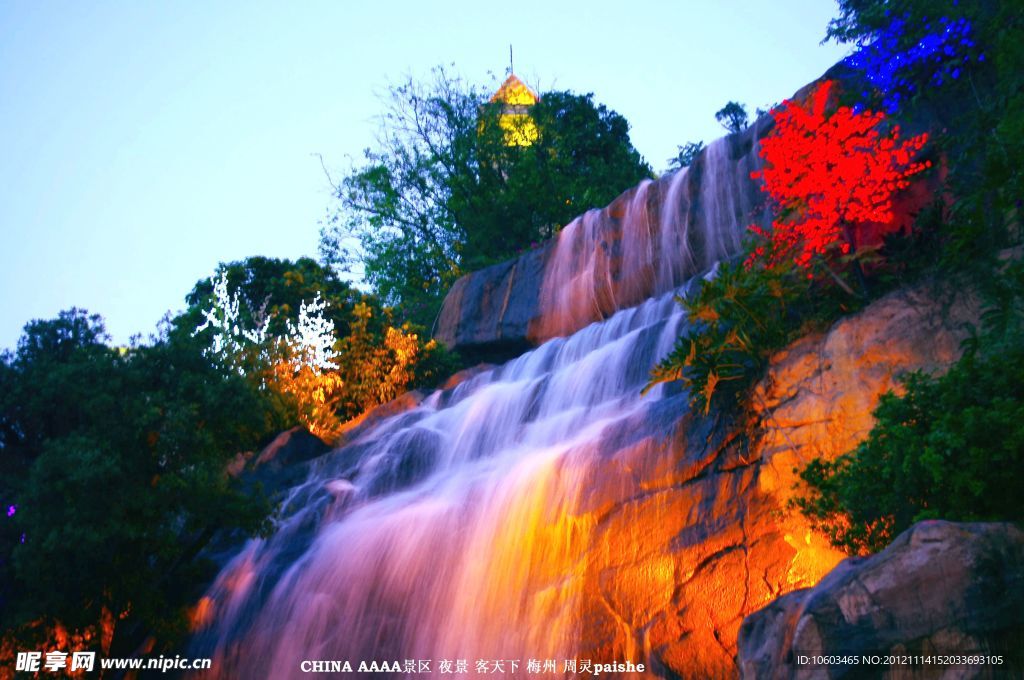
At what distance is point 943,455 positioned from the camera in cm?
537

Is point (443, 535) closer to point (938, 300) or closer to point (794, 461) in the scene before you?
point (794, 461)

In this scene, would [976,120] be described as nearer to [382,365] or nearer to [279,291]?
[382,365]

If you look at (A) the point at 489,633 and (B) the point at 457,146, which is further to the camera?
(B) the point at 457,146

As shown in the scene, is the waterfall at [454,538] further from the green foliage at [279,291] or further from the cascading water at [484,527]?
the green foliage at [279,291]

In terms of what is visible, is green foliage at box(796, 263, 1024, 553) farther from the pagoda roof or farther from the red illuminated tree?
the pagoda roof

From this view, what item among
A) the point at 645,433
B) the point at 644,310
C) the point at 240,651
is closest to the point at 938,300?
the point at 645,433

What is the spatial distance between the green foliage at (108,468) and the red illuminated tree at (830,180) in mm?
7121

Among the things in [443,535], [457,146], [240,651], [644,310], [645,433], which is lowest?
[240,651]

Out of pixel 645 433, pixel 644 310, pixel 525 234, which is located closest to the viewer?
pixel 645 433

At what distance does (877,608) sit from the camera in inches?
169

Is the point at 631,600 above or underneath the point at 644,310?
underneath

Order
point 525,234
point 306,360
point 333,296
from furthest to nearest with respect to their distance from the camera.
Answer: point 525,234 < point 333,296 < point 306,360

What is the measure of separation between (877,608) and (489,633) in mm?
4423

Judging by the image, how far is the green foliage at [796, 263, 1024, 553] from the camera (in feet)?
17.0
